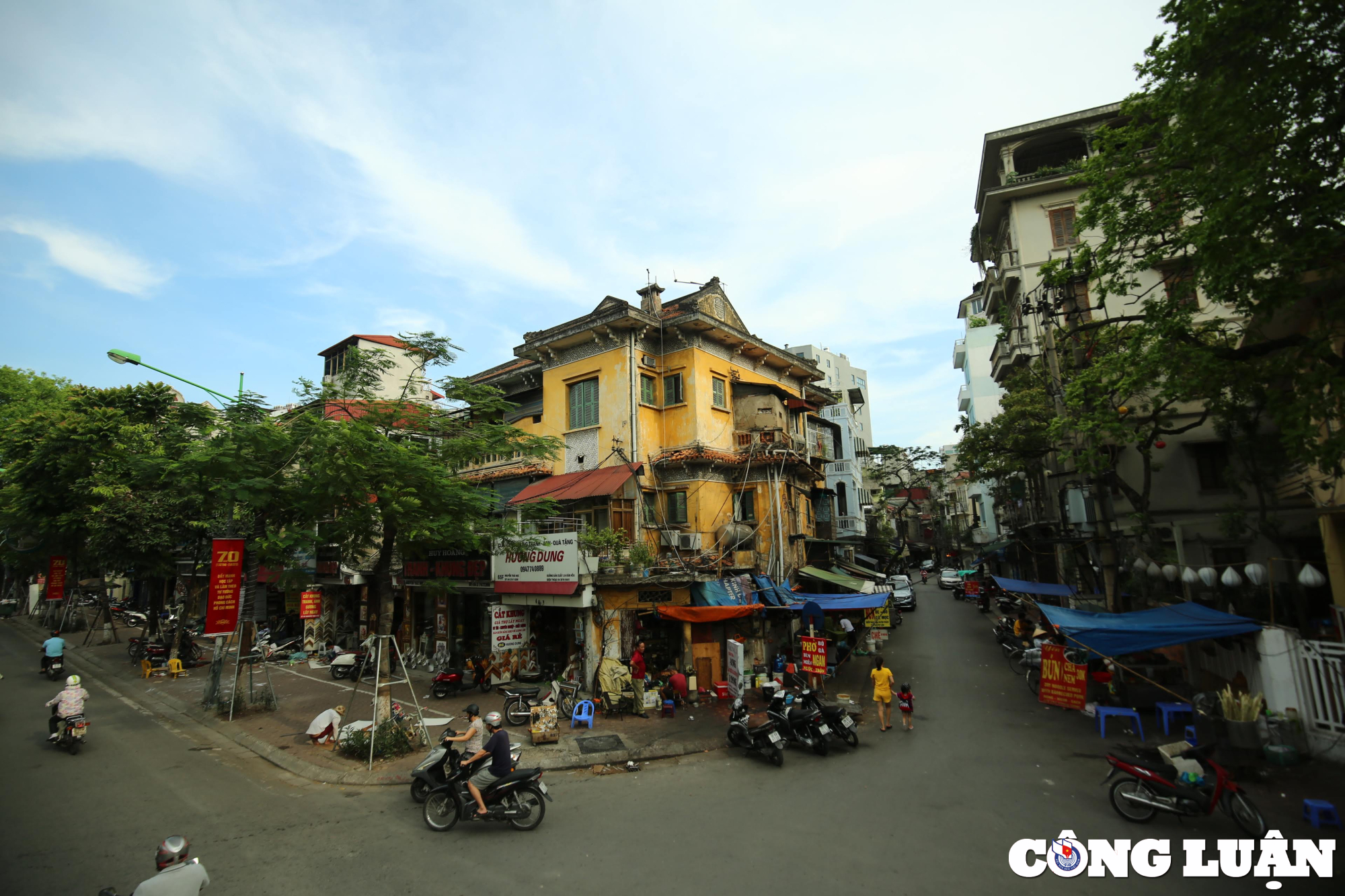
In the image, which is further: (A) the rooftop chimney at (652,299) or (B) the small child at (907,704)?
(A) the rooftop chimney at (652,299)

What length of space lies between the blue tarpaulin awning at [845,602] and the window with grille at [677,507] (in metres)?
4.35

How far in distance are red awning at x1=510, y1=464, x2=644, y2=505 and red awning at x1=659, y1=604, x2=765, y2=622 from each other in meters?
3.77

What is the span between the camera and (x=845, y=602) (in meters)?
17.5

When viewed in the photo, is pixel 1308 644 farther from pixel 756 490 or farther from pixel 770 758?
pixel 756 490

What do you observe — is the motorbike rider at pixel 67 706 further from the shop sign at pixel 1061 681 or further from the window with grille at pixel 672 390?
the shop sign at pixel 1061 681

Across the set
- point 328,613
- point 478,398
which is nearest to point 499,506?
point 478,398

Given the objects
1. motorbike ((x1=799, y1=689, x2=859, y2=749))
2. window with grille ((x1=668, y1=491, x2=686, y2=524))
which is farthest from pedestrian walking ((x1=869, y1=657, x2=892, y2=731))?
window with grille ((x1=668, y1=491, x2=686, y2=524))

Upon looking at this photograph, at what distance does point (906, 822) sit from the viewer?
819cm

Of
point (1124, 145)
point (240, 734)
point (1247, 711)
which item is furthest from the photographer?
point (240, 734)

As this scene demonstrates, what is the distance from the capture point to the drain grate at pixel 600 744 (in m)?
12.0

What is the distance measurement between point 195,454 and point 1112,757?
16110 millimetres

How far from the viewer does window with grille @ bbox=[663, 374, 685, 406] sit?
20.0 m

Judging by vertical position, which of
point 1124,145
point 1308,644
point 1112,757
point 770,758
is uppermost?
point 1124,145

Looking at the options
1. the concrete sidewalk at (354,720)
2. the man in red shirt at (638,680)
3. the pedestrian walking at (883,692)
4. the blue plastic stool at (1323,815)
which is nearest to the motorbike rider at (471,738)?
the concrete sidewalk at (354,720)
